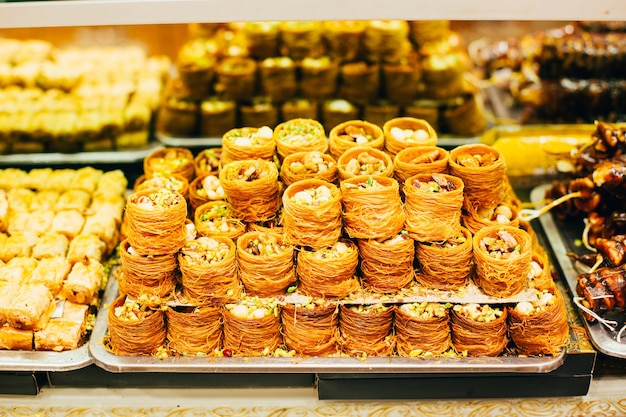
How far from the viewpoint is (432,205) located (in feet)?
12.3

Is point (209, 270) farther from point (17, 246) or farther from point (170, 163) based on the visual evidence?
point (17, 246)

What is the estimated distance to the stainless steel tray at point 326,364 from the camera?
3.95 metres

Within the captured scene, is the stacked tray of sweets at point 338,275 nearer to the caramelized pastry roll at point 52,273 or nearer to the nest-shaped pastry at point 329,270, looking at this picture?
the nest-shaped pastry at point 329,270

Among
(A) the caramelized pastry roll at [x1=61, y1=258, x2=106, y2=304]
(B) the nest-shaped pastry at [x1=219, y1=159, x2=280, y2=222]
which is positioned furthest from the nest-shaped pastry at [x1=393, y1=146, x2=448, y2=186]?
(A) the caramelized pastry roll at [x1=61, y1=258, x2=106, y2=304]

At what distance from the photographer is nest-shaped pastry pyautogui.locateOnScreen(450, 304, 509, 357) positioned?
3920mm

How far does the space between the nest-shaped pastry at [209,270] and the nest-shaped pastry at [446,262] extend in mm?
984

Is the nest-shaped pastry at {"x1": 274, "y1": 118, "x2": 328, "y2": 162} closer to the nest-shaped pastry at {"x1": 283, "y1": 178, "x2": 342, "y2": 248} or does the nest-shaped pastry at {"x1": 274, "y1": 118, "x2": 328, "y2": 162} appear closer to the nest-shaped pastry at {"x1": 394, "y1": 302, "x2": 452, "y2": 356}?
the nest-shaped pastry at {"x1": 283, "y1": 178, "x2": 342, "y2": 248}

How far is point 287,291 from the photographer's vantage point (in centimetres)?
398

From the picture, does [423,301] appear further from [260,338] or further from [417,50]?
[417,50]

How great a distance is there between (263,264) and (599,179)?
2.08 meters

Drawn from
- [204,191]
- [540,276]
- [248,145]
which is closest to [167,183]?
[204,191]

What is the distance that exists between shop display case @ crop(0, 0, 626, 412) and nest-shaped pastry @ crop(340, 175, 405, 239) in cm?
75

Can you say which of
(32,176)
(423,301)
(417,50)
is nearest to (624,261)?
(423,301)

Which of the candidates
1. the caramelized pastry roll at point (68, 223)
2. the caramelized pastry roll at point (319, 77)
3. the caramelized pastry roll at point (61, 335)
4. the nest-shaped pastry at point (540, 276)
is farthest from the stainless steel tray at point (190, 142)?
the nest-shaped pastry at point (540, 276)
